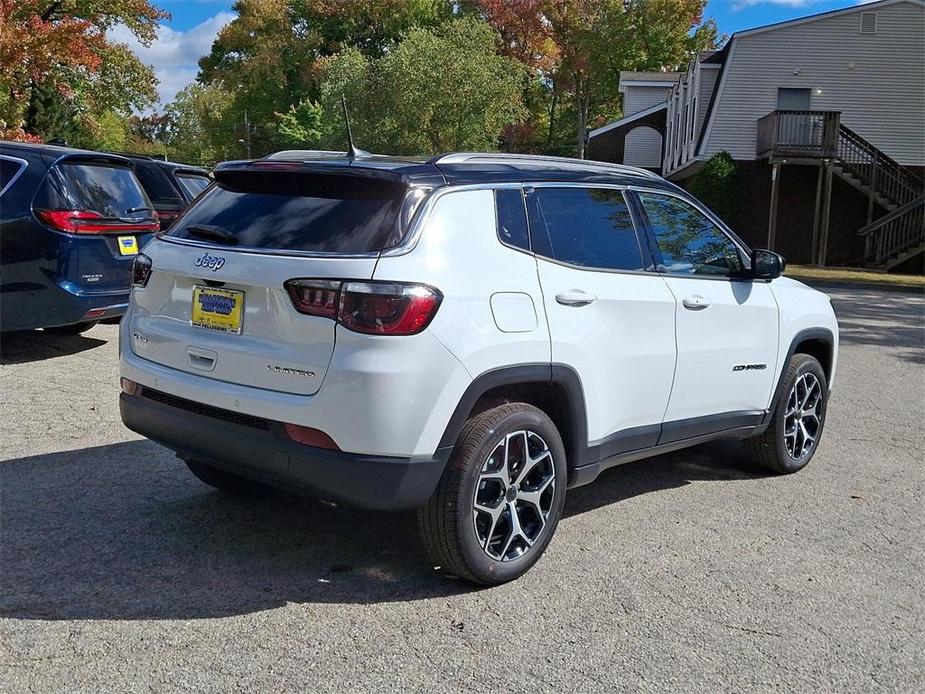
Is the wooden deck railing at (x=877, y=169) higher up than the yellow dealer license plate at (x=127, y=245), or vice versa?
the wooden deck railing at (x=877, y=169)

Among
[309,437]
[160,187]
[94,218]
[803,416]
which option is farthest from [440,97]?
[309,437]

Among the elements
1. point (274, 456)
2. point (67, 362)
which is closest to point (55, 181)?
point (67, 362)

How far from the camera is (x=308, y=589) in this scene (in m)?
3.87

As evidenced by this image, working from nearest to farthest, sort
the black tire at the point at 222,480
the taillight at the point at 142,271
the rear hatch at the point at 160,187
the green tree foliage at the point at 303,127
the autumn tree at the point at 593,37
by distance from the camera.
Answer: the taillight at the point at 142,271, the black tire at the point at 222,480, the rear hatch at the point at 160,187, the green tree foliage at the point at 303,127, the autumn tree at the point at 593,37

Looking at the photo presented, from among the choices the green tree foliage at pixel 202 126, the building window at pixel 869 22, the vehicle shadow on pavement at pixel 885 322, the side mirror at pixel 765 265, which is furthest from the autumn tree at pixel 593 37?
the side mirror at pixel 765 265

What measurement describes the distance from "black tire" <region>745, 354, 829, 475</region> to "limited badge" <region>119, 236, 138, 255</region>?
560 cm

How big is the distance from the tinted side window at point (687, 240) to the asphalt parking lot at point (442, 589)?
1325mm

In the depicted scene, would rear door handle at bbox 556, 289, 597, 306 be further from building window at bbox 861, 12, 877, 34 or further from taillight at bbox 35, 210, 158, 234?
building window at bbox 861, 12, 877, 34

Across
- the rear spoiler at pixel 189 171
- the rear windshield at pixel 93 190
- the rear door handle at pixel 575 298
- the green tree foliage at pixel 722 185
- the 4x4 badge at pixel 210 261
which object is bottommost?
the rear door handle at pixel 575 298

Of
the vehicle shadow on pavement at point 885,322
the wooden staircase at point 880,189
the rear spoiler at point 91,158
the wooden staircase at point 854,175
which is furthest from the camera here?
the wooden staircase at point 880,189

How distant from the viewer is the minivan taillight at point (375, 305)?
347cm

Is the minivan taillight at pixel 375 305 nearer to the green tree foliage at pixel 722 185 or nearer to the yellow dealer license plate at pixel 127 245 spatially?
the yellow dealer license plate at pixel 127 245

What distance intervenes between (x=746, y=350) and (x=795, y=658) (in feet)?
7.16

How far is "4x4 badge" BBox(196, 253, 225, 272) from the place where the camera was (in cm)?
386
